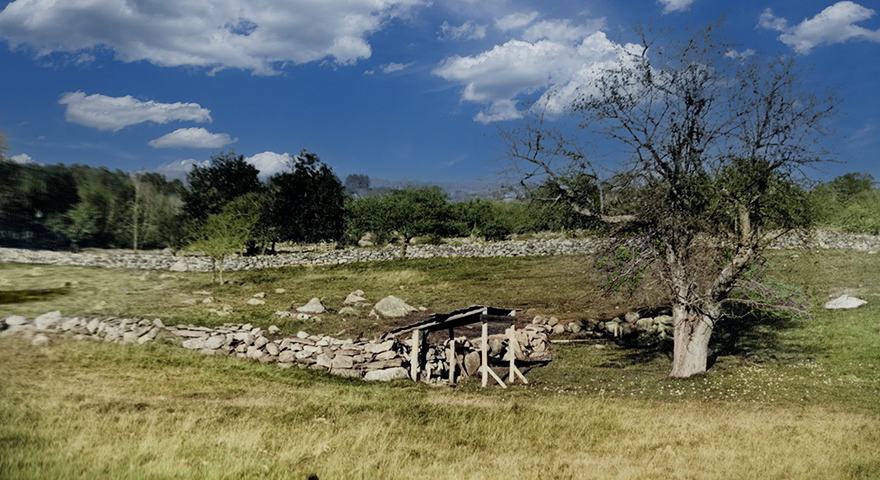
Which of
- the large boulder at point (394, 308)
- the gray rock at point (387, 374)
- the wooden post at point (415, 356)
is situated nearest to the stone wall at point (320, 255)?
the large boulder at point (394, 308)

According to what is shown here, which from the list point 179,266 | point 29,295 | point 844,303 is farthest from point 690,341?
point 29,295

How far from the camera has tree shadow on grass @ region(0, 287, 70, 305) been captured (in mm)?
5668

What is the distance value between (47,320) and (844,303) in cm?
2054

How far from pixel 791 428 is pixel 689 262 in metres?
4.15

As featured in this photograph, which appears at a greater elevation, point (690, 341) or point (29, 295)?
point (29, 295)

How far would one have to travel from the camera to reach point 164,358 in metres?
6.77

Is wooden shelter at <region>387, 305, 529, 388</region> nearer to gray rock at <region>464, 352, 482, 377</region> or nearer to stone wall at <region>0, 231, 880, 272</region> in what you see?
gray rock at <region>464, 352, 482, 377</region>

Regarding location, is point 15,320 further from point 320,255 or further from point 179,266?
point 320,255

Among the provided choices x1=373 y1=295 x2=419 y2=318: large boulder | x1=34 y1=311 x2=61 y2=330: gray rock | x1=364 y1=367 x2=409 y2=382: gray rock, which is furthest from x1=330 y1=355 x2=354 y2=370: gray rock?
x1=34 y1=311 x2=61 y2=330: gray rock

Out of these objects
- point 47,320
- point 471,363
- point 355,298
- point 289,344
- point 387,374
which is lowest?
point 471,363

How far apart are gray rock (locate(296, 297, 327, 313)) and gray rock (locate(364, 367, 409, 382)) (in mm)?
2131

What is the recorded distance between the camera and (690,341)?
1284 centimetres

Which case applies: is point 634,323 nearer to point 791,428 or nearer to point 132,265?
point 791,428

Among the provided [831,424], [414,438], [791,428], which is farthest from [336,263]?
[831,424]
